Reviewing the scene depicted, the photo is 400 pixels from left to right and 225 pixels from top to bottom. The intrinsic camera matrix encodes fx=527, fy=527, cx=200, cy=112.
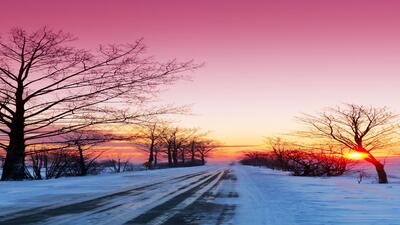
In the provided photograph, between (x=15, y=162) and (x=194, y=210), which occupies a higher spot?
(x=15, y=162)

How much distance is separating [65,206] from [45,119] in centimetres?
1222

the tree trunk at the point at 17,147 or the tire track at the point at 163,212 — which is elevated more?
the tree trunk at the point at 17,147

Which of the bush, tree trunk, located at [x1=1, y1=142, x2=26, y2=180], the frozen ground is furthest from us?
the bush

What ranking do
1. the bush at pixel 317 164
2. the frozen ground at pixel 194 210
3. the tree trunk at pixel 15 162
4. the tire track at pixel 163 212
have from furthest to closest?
the bush at pixel 317 164
the tree trunk at pixel 15 162
the frozen ground at pixel 194 210
the tire track at pixel 163 212

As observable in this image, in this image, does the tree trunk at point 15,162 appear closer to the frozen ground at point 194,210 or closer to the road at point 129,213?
the frozen ground at point 194,210

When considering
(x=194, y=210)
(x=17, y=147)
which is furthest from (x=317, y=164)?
(x=194, y=210)

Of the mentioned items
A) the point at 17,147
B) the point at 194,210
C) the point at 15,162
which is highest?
the point at 17,147

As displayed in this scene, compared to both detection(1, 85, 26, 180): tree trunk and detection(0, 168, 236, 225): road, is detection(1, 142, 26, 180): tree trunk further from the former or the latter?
detection(0, 168, 236, 225): road

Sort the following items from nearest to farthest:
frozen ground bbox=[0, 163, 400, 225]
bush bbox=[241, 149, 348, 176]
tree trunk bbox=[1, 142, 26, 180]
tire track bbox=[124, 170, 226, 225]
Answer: tire track bbox=[124, 170, 226, 225] < frozen ground bbox=[0, 163, 400, 225] < tree trunk bbox=[1, 142, 26, 180] < bush bbox=[241, 149, 348, 176]

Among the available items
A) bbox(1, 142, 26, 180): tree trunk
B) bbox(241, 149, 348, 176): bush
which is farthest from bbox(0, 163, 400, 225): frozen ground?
bbox(241, 149, 348, 176): bush

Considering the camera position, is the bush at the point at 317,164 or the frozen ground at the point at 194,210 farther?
the bush at the point at 317,164

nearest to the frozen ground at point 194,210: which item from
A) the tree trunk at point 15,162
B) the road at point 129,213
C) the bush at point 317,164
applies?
the road at point 129,213

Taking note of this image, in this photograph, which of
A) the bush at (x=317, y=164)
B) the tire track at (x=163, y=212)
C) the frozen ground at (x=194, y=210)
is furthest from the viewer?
the bush at (x=317, y=164)

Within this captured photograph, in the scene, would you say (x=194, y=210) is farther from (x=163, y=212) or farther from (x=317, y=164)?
(x=317, y=164)
